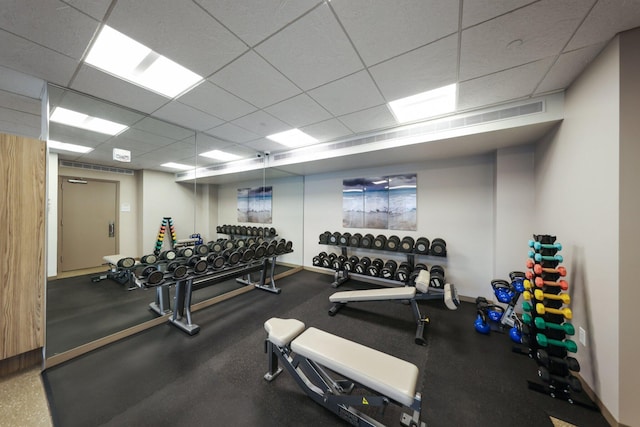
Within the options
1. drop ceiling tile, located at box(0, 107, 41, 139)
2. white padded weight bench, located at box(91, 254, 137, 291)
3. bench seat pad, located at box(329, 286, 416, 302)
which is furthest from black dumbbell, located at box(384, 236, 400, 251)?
drop ceiling tile, located at box(0, 107, 41, 139)

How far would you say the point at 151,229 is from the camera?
130 inches

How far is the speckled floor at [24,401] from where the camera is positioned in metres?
1.49

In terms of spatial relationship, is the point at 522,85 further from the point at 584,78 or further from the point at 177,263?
the point at 177,263

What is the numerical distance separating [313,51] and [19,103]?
358cm

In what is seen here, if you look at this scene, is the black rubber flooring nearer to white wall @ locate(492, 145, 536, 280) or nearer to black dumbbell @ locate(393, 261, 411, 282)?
black dumbbell @ locate(393, 261, 411, 282)

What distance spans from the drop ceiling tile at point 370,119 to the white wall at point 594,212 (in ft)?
5.66

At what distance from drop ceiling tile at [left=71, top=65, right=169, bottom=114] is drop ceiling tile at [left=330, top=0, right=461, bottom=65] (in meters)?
2.23

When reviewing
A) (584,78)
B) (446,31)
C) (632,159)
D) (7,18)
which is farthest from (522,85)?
(7,18)

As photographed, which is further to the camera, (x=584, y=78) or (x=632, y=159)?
(x=584, y=78)

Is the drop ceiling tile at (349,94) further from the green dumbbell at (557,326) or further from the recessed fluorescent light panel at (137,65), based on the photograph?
the green dumbbell at (557,326)

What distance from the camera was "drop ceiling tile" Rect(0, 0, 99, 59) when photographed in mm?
1293

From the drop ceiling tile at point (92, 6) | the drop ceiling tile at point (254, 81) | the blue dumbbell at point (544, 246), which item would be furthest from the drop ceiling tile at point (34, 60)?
the blue dumbbell at point (544, 246)

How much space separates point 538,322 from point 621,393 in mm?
526

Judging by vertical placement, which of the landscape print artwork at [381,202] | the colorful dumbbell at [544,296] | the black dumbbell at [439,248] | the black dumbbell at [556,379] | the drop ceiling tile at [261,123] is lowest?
the black dumbbell at [556,379]
